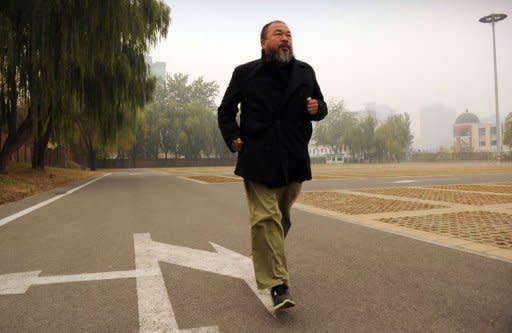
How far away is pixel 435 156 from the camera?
266 feet

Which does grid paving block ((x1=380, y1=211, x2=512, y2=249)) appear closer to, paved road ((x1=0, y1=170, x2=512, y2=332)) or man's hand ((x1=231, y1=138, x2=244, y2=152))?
paved road ((x1=0, y1=170, x2=512, y2=332))

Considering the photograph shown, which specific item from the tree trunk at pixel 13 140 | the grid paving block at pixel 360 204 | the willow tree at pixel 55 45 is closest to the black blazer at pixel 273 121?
the grid paving block at pixel 360 204

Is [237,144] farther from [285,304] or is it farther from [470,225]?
[470,225]

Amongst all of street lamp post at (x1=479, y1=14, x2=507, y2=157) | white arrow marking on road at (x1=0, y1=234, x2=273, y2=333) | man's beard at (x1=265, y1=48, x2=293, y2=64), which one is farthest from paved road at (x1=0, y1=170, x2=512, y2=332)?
street lamp post at (x1=479, y1=14, x2=507, y2=157)

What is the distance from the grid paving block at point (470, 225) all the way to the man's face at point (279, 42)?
124 inches

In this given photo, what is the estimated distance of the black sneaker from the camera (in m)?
2.45

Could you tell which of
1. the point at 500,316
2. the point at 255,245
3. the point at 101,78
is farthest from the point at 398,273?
the point at 101,78

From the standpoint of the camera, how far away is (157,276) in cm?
335

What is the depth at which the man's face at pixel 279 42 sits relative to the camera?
2.72 m

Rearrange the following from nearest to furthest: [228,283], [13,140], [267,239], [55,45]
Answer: [267,239] → [228,283] → [55,45] → [13,140]

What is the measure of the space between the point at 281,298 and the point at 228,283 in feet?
2.51

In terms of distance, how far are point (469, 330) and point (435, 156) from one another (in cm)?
8590

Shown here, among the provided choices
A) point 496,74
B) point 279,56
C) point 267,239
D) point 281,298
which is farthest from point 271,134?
point 496,74

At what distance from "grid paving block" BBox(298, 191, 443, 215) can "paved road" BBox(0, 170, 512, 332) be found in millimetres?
2018
